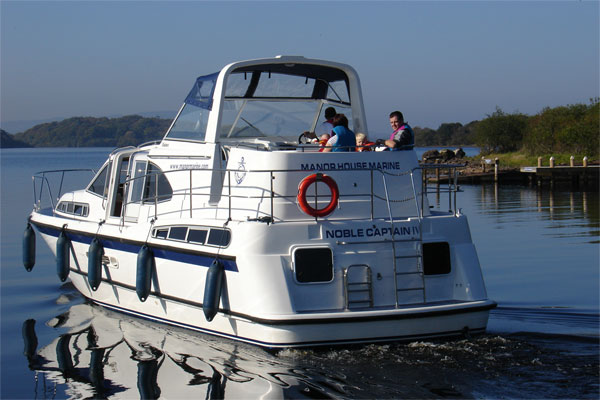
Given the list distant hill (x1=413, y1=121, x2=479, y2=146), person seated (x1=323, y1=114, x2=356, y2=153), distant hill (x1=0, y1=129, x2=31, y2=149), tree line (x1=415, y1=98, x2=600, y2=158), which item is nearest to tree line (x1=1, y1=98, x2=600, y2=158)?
tree line (x1=415, y1=98, x2=600, y2=158)

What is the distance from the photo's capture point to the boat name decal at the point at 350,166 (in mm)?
8266

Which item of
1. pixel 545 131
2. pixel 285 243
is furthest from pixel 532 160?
pixel 285 243

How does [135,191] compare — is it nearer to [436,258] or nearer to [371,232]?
[371,232]

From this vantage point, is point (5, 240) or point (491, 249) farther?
point (5, 240)

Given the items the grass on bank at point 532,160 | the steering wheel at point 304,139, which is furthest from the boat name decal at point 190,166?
the grass on bank at point 532,160

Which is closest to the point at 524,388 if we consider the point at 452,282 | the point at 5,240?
the point at 452,282

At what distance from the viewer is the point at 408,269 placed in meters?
8.15

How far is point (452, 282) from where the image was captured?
8344 millimetres

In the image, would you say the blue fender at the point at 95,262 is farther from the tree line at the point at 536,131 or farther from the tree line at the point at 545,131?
the tree line at the point at 545,131

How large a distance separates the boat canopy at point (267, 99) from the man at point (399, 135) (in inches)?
52.6

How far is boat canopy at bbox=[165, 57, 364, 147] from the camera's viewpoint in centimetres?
970

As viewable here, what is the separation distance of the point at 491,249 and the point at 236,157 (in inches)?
368

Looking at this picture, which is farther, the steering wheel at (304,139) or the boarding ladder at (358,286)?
the steering wheel at (304,139)

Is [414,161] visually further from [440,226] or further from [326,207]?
[326,207]
